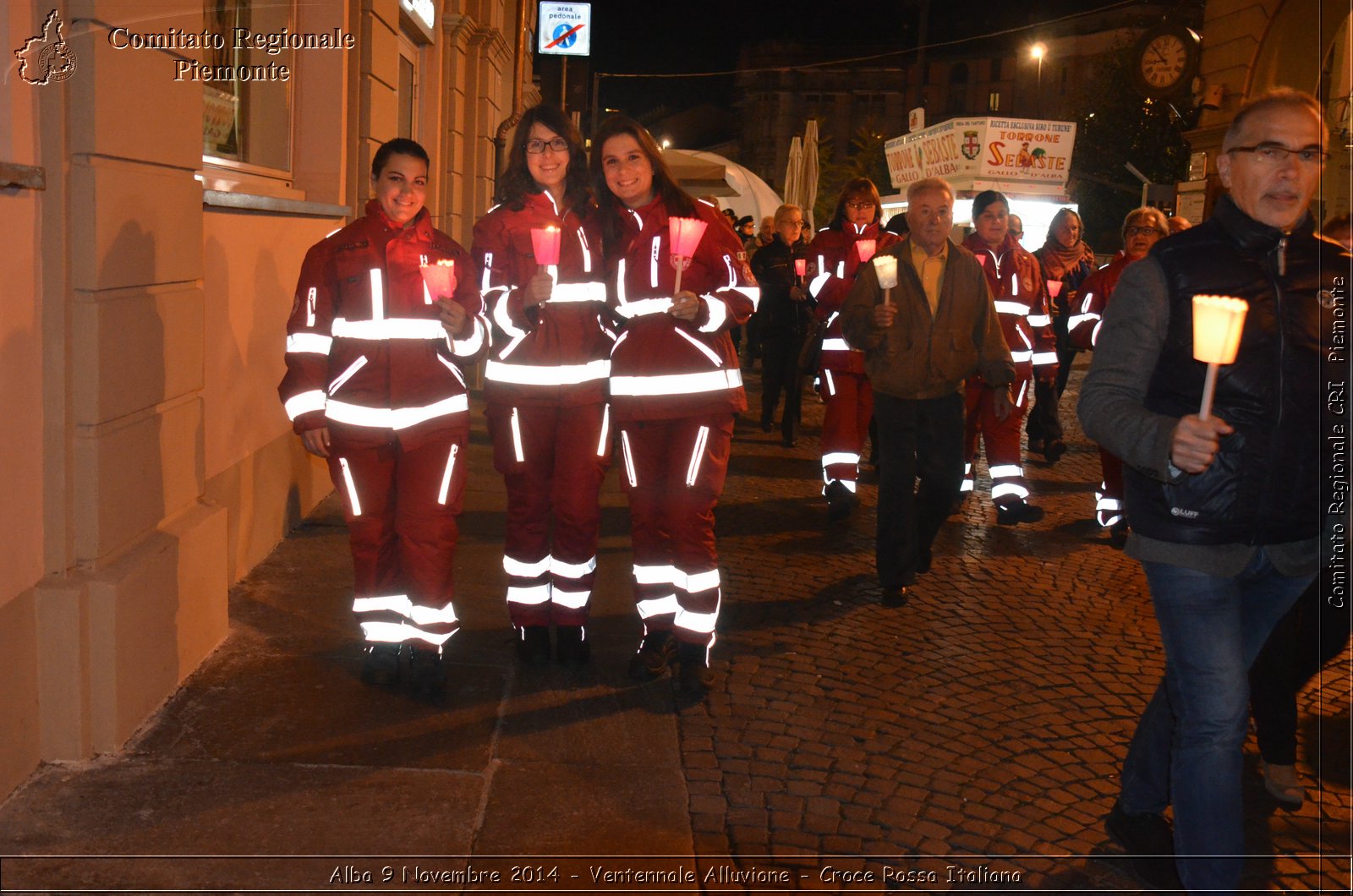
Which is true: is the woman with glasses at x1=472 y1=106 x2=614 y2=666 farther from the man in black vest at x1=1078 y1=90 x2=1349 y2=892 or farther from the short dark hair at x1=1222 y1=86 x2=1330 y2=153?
the short dark hair at x1=1222 y1=86 x2=1330 y2=153

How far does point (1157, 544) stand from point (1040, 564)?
179 inches

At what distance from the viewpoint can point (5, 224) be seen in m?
3.85

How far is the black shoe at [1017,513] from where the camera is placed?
894 centimetres

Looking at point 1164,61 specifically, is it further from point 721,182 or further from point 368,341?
point 368,341

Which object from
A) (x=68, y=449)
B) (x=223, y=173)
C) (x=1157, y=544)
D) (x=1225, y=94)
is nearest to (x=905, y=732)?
(x=1157, y=544)

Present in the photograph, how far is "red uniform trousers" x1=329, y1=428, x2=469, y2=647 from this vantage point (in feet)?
16.5

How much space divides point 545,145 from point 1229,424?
284 cm

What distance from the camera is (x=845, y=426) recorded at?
8961 millimetres

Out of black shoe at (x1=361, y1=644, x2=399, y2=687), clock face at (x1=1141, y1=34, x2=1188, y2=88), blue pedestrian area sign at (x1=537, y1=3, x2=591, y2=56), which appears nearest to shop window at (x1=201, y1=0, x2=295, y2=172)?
black shoe at (x1=361, y1=644, x2=399, y2=687)

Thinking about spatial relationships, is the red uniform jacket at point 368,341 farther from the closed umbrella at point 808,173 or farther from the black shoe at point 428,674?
the closed umbrella at point 808,173

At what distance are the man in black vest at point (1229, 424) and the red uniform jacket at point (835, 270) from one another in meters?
5.63

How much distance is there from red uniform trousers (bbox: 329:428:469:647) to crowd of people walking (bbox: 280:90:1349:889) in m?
0.01

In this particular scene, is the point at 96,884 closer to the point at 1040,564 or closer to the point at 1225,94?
the point at 1040,564

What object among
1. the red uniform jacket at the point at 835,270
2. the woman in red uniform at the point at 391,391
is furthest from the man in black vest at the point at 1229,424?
the red uniform jacket at the point at 835,270
